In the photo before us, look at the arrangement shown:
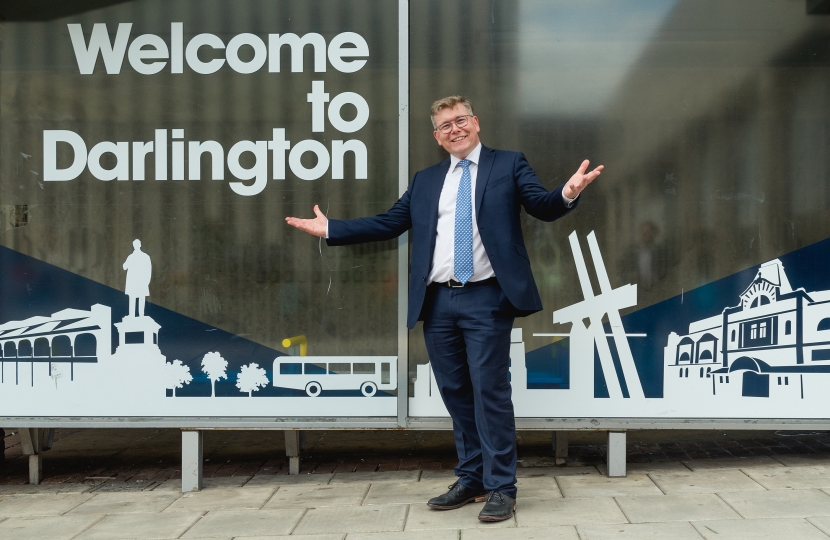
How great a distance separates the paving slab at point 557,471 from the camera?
14.7ft

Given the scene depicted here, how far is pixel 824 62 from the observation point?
14.0 feet

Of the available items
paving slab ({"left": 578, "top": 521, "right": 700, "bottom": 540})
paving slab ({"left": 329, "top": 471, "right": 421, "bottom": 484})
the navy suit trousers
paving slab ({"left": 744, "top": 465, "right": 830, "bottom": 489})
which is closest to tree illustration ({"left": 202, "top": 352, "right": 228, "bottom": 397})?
paving slab ({"left": 329, "top": 471, "right": 421, "bottom": 484})

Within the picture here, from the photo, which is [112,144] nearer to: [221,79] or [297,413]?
[221,79]

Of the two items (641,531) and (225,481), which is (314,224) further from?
(641,531)

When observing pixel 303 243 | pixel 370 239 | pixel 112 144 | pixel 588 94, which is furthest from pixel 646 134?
pixel 112 144

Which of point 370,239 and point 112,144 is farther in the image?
point 112,144

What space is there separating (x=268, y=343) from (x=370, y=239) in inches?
35.0

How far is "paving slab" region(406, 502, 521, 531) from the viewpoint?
11.7ft

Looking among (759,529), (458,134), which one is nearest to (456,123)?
(458,134)

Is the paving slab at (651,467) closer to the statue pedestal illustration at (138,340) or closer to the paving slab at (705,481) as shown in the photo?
the paving slab at (705,481)

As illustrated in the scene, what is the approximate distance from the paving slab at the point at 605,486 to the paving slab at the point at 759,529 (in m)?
0.54

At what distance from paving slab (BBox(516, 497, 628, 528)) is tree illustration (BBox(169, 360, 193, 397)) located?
6.29 feet

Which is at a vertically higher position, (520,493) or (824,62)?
(824,62)

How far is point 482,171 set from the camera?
12.5ft
